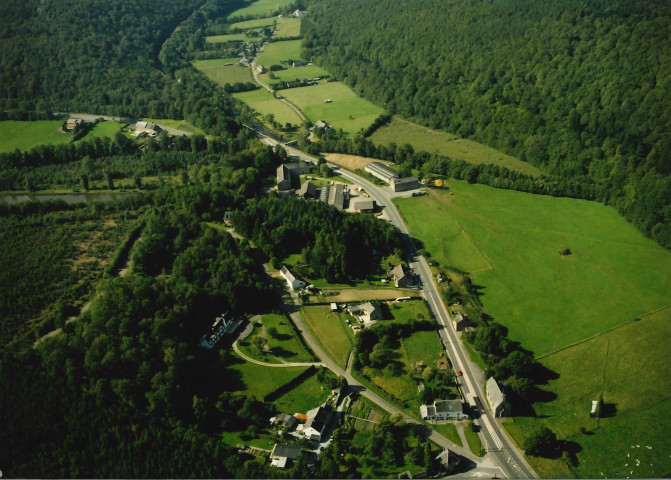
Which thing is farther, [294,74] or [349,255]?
[294,74]

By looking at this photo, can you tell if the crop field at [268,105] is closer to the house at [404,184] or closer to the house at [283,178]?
the house at [283,178]

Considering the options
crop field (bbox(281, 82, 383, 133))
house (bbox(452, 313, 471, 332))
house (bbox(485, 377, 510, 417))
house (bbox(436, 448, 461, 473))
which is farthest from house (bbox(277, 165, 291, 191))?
house (bbox(436, 448, 461, 473))

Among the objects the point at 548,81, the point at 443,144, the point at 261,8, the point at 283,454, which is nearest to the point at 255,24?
the point at 261,8

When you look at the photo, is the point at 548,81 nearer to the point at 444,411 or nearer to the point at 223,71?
the point at 444,411

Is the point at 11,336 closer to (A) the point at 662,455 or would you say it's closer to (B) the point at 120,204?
(B) the point at 120,204

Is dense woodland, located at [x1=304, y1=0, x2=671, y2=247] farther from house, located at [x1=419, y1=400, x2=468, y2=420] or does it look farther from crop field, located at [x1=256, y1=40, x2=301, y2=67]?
house, located at [x1=419, y1=400, x2=468, y2=420]
